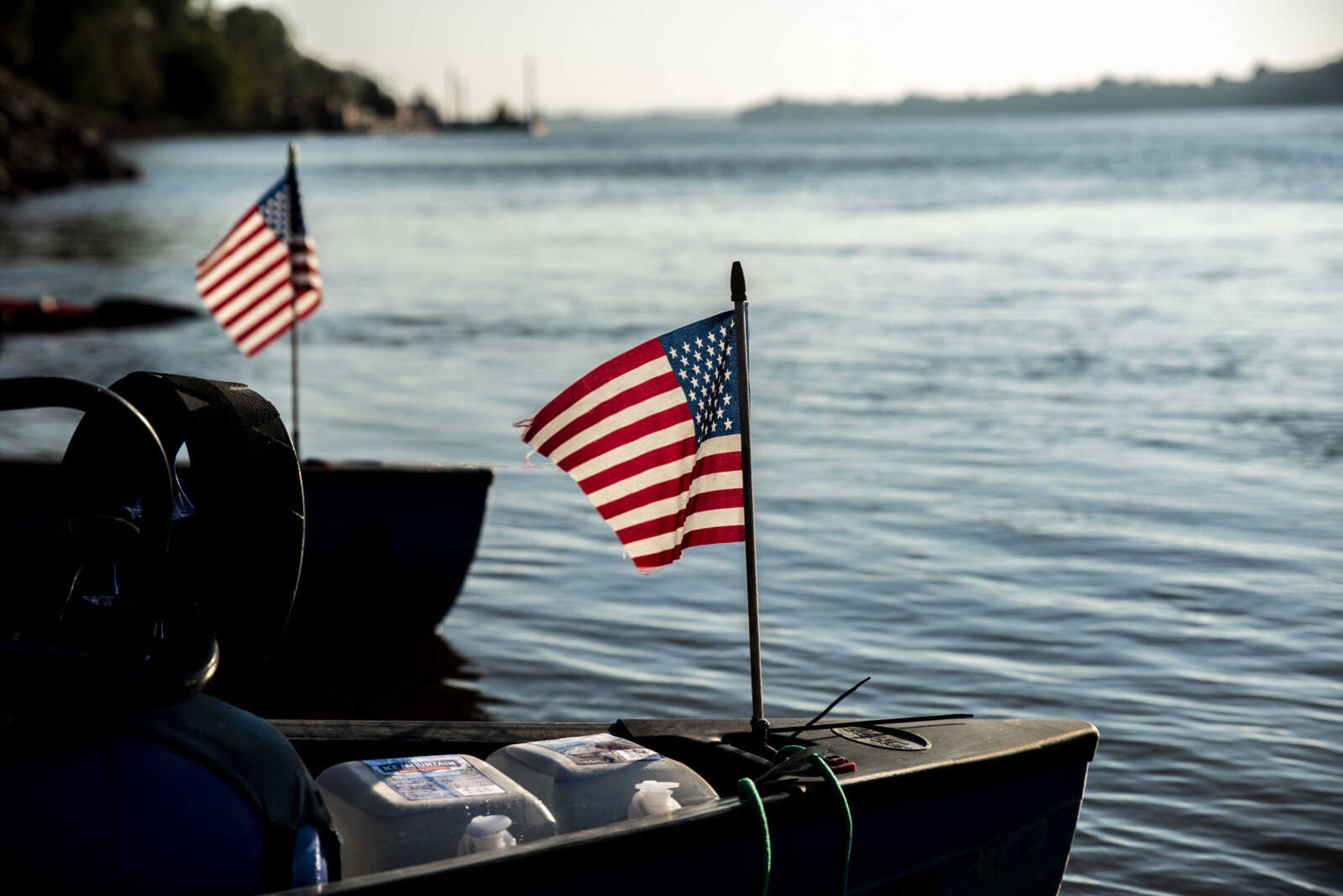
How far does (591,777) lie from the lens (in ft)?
15.3

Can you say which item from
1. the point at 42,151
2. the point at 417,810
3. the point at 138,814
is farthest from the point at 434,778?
the point at 42,151

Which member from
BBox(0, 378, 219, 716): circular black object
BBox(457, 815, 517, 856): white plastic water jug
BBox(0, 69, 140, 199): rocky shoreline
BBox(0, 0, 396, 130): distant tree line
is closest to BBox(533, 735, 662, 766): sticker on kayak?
BBox(457, 815, 517, 856): white plastic water jug

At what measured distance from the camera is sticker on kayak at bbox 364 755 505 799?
447cm

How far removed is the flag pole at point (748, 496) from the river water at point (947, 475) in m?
0.93

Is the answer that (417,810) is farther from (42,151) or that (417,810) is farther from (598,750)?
(42,151)

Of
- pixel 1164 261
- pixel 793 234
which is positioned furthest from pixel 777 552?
pixel 793 234

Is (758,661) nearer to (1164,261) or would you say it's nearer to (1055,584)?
(1055,584)

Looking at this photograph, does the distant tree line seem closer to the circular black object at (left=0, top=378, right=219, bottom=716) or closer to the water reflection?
the water reflection

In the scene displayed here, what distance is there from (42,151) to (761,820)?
3381 inches

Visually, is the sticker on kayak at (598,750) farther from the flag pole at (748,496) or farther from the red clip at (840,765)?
the red clip at (840,765)

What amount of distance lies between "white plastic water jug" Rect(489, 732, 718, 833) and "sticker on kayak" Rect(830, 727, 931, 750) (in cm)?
57

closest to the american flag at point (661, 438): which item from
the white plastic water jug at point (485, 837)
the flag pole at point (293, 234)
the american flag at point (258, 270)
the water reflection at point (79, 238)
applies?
the white plastic water jug at point (485, 837)

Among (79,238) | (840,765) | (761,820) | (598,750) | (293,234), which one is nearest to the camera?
(761,820)

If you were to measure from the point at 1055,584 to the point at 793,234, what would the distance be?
3644cm
